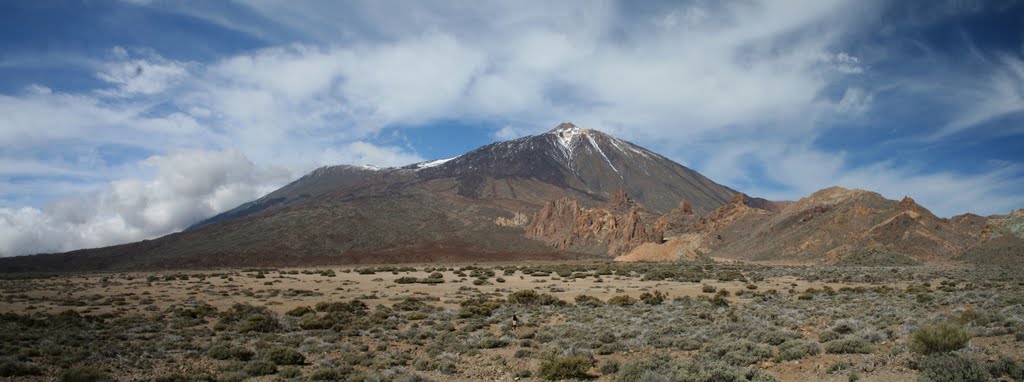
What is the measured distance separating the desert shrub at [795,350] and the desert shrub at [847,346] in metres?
0.28

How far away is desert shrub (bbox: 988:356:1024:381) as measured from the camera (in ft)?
28.0

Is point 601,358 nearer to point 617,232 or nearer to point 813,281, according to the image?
point 813,281

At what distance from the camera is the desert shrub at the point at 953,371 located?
26.7 feet

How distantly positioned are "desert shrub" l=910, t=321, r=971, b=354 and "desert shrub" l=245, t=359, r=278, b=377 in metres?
14.9

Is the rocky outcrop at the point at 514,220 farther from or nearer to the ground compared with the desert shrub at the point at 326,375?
farther from the ground

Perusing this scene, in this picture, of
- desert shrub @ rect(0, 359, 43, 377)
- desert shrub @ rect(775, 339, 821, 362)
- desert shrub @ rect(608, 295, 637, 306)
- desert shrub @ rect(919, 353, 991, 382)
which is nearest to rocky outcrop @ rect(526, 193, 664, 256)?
desert shrub @ rect(608, 295, 637, 306)

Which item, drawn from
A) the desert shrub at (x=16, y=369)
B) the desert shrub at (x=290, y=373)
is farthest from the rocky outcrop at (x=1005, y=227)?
the desert shrub at (x=16, y=369)

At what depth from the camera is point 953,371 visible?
27.5 feet

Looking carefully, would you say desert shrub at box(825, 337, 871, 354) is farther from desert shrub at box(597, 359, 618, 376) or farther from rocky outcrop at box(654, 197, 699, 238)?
rocky outcrop at box(654, 197, 699, 238)

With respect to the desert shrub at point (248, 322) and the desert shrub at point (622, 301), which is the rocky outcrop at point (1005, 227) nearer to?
the desert shrub at point (622, 301)

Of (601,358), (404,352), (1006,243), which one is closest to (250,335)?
(404,352)

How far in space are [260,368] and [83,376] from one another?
11.7ft

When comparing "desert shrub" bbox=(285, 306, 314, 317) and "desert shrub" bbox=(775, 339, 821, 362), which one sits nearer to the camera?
"desert shrub" bbox=(775, 339, 821, 362)

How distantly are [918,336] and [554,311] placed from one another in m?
15.0
